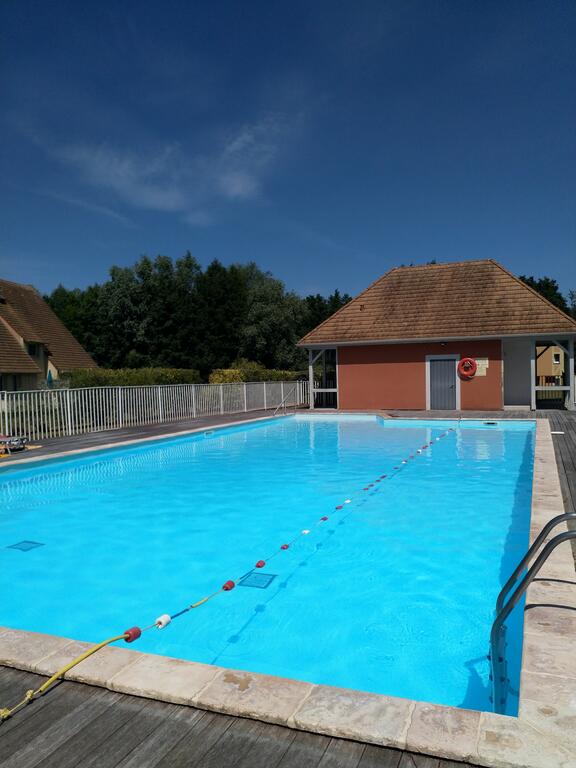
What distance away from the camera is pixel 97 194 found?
29828mm

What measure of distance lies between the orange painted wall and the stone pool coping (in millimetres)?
17671

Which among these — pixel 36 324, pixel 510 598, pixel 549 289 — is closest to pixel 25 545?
pixel 510 598

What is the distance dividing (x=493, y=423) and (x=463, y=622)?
1315 centimetres

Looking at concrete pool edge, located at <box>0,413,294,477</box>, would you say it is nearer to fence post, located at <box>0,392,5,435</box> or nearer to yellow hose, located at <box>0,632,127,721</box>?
fence post, located at <box>0,392,5,435</box>

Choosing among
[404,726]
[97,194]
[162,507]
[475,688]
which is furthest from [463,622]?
[97,194]

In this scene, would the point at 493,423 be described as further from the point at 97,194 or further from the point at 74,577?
the point at 97,194

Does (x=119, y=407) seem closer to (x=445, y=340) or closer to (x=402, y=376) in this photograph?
(x=402, y=376)

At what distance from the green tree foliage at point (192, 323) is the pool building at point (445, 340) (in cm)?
1860

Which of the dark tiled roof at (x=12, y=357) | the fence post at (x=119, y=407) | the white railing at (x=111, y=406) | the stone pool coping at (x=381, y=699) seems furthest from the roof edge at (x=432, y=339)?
the stone pool coping at (x=381, y=699)

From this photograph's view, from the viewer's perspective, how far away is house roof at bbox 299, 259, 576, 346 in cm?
1945

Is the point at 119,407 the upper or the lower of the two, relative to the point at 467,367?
lower

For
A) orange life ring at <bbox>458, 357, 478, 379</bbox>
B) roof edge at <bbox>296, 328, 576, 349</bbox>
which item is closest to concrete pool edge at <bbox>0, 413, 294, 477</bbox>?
roof edge at <bbox>296, 328, 576, 349</bbox>

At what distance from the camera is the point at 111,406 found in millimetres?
16344

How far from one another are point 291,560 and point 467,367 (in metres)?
15.8
